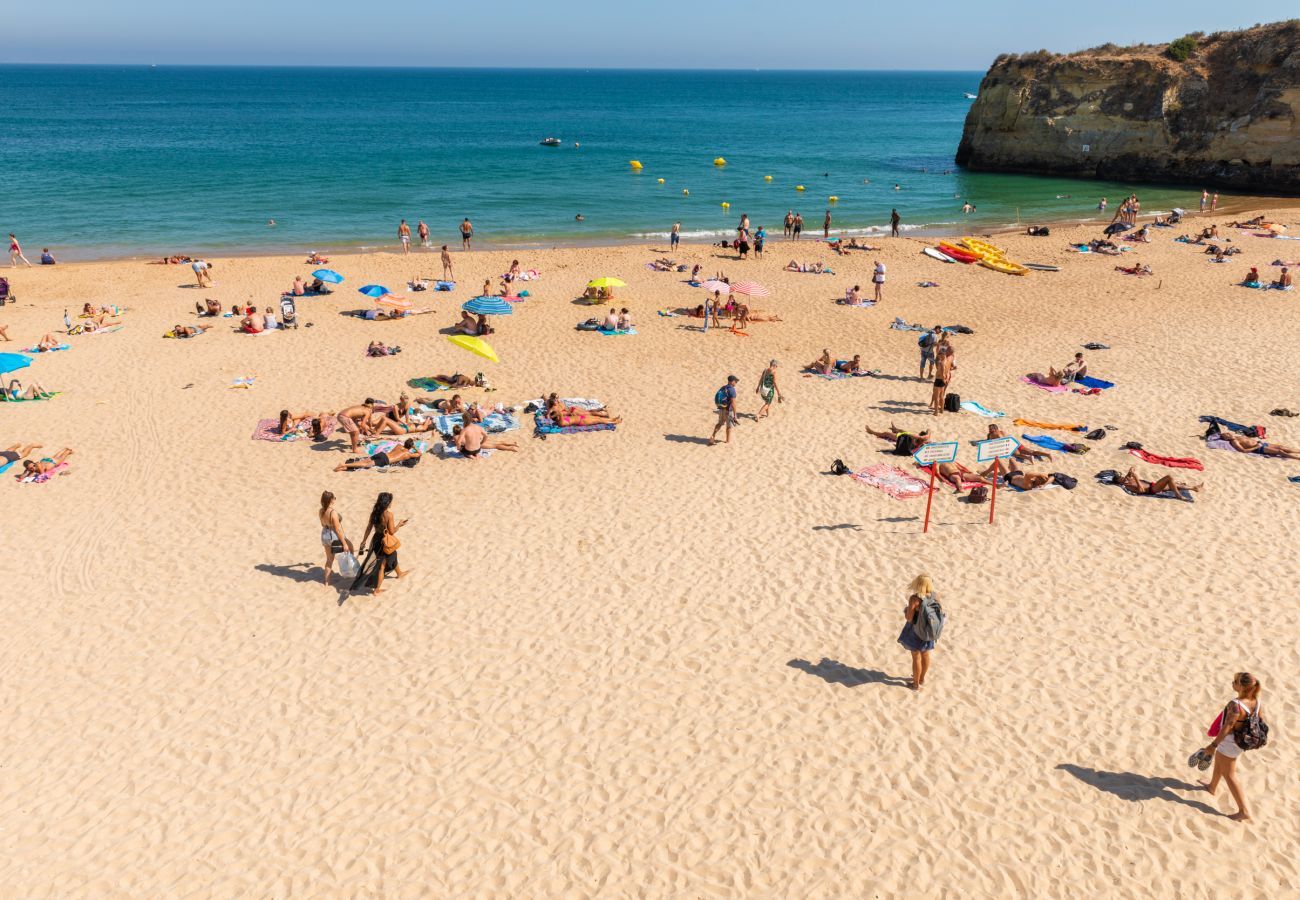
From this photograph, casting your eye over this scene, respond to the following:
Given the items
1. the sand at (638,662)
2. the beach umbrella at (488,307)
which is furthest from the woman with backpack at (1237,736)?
the beach umbrella at (488,307)

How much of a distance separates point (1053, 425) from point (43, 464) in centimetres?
1888

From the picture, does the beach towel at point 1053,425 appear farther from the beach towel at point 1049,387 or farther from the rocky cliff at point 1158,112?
the rocky cliff at point 1158,112

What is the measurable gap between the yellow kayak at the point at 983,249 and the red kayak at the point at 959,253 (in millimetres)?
201

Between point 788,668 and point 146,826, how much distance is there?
21.5 ft

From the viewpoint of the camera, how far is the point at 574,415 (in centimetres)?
1655

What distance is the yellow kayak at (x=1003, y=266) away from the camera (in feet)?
99.3

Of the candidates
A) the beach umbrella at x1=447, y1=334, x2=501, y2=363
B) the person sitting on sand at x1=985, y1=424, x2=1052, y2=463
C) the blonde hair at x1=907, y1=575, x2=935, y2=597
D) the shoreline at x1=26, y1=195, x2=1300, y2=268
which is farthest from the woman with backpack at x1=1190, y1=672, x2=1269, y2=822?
the shoreline at x1=26, y1=195, x2=1300, y2=268

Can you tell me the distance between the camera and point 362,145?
72750mm

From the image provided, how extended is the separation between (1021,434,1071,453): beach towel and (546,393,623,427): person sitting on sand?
26.3 ft

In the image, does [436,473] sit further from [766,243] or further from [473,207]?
[473,207]

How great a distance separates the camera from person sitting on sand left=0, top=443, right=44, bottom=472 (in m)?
14.5

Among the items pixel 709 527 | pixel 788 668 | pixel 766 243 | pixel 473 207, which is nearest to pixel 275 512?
pixel 709 527

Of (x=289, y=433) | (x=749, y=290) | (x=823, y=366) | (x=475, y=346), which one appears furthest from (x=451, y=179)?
(x=289, y=433)

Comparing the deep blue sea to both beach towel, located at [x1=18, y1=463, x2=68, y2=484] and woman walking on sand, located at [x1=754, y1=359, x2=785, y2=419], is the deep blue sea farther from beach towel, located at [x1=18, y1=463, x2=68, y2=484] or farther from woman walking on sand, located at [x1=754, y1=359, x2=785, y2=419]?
woman walking on sand, located at [x1=754, y1=359, x2=785, y2=419]
